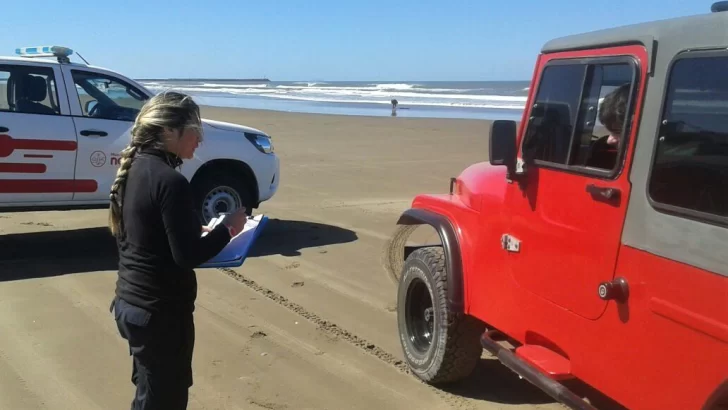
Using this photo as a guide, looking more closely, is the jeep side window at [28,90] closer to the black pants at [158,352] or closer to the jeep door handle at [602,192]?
the black pants at [158,352]

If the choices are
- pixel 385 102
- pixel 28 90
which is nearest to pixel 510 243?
pixel 28 90

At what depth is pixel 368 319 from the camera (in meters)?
6.00

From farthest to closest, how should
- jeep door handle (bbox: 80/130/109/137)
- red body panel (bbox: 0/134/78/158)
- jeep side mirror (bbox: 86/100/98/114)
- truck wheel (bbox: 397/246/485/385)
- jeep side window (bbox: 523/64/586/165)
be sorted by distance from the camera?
jeep side mirror (bbox: 86/100/98/114) < jeep door handle (bbox: 80/130/109/137) < red body panel (bbox: 0/134/78/158) < truck wheel (bbox: 397/246/485/385) < jeep side window (bbox: 523/64/586/165)

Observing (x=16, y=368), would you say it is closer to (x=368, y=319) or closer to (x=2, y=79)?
(x=368, y=319)

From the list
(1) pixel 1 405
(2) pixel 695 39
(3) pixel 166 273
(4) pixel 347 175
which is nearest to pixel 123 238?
(3) pixel 166 273

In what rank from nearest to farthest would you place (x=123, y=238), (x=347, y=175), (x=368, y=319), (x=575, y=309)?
(x=123, y=238)
(x=575, y=309)
(x=368, y=319)
(x=347, y=175)

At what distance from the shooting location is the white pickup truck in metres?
7.50

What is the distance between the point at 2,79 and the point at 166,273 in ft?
18.3

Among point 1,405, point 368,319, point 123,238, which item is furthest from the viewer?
point 368,319

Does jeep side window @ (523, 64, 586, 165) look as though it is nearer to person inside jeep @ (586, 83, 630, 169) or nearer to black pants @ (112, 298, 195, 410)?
person inside jeep @ (586, 83, 630, 169)

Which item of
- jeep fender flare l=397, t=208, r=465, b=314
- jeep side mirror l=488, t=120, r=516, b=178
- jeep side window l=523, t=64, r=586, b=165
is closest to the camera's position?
jeep side window l=523, t=64, r=586, b=165

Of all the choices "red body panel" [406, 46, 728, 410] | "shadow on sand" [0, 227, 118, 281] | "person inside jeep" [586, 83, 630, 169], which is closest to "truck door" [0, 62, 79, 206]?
"shadow on sand" [0, 227, 118, 281]

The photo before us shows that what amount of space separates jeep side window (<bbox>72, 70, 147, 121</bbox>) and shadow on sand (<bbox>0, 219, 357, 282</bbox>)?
56.8 inches

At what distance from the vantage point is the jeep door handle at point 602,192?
315 centimetres
